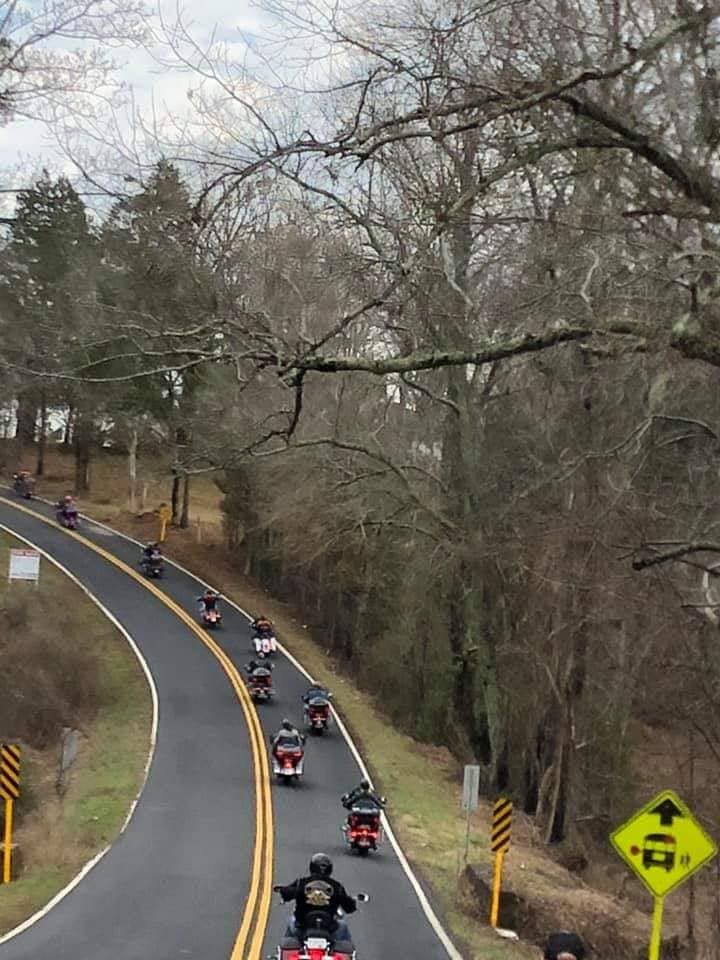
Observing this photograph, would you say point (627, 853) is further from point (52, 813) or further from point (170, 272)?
point (52, 813)

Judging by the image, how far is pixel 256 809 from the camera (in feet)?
80.4

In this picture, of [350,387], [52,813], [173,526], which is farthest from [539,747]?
[173,526]

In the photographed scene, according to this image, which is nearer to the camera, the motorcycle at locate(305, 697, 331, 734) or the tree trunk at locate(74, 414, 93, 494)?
the motorcycle at locate(305, 697, 331, 734)

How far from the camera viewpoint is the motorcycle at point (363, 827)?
2138 centimetres

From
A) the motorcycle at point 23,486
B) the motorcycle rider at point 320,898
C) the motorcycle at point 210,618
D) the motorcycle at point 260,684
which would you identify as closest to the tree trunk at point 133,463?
the motorcycle at point 23,486

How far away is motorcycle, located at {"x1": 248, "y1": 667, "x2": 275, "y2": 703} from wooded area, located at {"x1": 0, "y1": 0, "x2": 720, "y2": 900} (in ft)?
15.0

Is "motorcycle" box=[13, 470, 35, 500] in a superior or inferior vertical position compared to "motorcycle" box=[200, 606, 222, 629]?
superior

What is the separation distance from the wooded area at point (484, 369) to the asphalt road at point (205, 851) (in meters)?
5.21

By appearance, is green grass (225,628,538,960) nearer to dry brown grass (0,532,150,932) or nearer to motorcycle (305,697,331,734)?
motorcycle (305,697,331,734)

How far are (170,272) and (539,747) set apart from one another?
2475cm

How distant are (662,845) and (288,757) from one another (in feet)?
56.5

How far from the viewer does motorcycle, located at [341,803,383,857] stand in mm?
21375

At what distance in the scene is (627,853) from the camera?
1015cm

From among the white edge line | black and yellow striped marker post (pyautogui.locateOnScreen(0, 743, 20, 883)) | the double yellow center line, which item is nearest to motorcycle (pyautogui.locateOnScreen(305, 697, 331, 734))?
the double yellow center line
